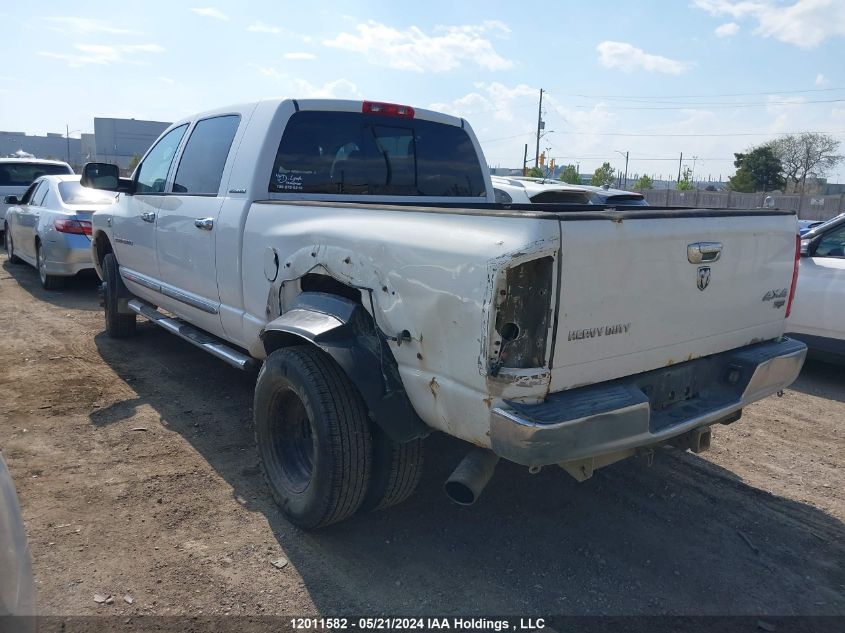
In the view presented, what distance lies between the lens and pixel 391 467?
3.18 meters

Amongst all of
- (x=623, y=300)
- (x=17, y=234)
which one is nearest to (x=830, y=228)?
(x=623, y=300)

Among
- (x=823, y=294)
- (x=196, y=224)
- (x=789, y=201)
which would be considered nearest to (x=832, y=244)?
(x=823, y=294)

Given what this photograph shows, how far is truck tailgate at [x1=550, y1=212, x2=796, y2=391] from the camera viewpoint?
2535mm

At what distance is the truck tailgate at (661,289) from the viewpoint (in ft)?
8.32

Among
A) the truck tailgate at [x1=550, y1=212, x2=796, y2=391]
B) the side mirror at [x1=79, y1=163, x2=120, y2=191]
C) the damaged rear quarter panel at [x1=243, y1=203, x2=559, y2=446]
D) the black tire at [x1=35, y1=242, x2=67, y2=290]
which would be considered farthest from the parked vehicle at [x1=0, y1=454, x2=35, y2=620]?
the black tire at [x1=35, y1=242, x2=67, y2=290]

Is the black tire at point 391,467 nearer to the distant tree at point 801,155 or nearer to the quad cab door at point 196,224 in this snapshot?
the quad cab door at point 196,224

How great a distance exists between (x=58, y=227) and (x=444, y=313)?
849 centimetres

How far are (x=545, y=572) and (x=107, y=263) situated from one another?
17.4 ft

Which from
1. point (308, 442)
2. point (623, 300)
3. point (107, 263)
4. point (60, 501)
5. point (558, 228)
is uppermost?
point (558, 228)

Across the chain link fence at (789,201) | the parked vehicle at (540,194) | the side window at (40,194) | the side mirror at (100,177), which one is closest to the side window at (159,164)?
the side mirror at (100,177)

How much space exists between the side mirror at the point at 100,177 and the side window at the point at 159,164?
0.65ft

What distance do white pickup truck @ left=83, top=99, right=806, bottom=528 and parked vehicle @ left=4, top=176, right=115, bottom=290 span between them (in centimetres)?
566

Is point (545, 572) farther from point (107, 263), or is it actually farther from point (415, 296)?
point (107, 263)

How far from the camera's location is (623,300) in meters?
2.68
